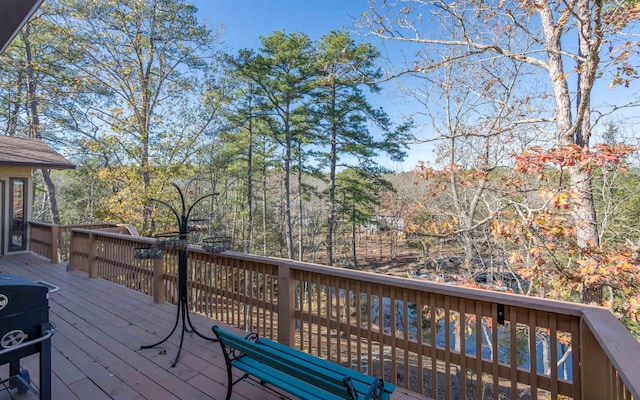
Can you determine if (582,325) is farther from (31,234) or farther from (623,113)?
(31,234)

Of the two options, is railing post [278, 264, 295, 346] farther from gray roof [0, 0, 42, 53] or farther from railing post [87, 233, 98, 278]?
railing post [87, 233, 98, 278]

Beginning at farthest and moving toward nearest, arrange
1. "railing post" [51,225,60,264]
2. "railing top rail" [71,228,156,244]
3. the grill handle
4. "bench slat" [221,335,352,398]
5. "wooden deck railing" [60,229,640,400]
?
"railing post" [51,225,60,264]
"railing top rail" [71,228,156,244]
the grill handle
"wooden deck railing" [60,229,640,400]
"bench slat" [221,335,352,398]

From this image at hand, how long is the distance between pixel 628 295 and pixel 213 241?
4.96m

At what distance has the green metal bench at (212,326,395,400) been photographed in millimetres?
1456

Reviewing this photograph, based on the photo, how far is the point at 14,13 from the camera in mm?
2139

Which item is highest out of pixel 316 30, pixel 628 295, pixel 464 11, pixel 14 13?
pixel 316 30

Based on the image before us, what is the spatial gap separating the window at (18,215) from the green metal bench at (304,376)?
9.36 m

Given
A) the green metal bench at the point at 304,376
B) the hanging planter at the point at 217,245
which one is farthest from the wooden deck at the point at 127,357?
the hanging planter at the point at 217,245

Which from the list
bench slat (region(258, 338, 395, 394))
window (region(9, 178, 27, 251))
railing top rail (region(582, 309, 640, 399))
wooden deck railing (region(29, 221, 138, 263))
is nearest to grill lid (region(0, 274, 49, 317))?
bench slat (region(258, 338, 395, 394))

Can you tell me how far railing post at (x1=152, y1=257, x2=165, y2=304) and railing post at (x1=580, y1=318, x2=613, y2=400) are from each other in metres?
4.43

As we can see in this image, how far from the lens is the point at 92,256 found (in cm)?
565

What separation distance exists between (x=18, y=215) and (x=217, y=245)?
8568 millimetres

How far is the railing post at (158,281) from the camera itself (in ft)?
13.8

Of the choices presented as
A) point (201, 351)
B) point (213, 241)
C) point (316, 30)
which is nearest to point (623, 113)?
point (213, 241)
